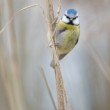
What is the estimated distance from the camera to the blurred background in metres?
1.04

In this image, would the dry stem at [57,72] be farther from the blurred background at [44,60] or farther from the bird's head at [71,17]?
the bird's head at [71,17]

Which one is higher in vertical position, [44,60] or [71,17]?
[71,17]

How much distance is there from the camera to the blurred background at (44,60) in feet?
3.41

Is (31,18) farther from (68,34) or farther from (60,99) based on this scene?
(60,99)

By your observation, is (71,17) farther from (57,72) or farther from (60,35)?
(57,72)

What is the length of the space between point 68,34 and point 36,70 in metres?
0.34

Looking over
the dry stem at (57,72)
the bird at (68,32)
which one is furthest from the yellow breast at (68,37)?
the dry stem at (57,72)

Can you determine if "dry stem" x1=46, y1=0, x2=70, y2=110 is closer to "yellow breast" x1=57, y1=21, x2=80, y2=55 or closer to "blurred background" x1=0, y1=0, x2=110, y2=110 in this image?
"blurred background" x1=0, y1=0, x2=110, y2=110

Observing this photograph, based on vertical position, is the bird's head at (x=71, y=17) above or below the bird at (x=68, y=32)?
above

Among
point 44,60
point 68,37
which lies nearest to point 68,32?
point 68,37

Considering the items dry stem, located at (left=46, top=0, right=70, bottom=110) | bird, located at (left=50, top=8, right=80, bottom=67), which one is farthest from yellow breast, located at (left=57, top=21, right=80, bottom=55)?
dry stem, located at (left=46, top=0, right=70, bottom=110)

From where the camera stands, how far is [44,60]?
143 cm

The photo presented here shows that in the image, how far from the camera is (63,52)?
3.74 ft

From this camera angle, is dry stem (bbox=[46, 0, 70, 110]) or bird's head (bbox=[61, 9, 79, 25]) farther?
bird's head (bbox=[61, 9, 79, 25])
